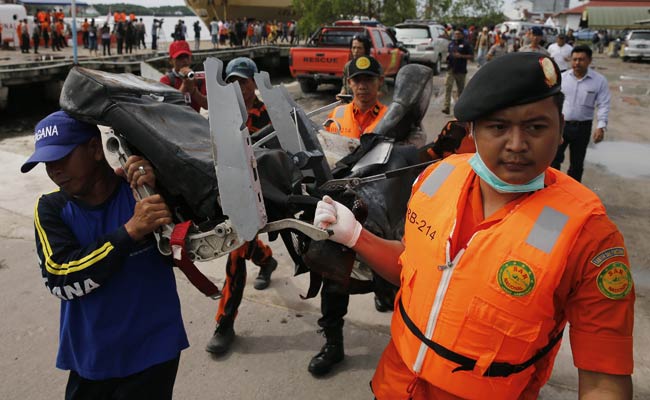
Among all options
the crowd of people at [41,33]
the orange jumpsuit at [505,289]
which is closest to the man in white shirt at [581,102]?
the orange jumpsuit at [505,289]

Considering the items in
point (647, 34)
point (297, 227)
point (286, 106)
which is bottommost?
point (297, 227)

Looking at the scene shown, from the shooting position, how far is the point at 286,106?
228cm

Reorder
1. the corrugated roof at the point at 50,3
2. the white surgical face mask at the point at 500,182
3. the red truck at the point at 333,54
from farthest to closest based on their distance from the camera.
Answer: the corrugated roof at the point at 50,3 < the red truck at the point at 333,54 < the white surgical face mask at the point at 500,182

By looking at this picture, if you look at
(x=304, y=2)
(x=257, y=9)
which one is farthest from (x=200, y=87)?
(x=257, y=9)

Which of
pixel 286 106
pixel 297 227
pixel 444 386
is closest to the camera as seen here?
pixel 444 386

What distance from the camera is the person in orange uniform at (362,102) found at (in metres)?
3.66

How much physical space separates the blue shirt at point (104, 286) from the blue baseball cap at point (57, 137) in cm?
23

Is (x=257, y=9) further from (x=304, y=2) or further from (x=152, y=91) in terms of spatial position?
(x=152, y=91)

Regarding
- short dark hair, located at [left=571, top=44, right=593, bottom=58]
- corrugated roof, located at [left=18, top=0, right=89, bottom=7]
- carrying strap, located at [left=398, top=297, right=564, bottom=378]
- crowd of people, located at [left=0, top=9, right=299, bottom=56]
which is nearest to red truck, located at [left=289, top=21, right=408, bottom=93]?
short dark hair, located at [left=571, top=44, right=593, bottom=58]

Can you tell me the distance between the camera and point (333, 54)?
1357 cm

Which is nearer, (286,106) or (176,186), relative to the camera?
(176,186)

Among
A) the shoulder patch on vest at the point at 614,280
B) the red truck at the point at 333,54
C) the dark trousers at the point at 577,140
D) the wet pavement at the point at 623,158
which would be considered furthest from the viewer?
the red truck at the point at 333,54

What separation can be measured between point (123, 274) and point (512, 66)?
1.53 meters

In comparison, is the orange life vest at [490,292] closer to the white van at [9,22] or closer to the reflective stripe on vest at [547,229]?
the reflective stripe on vest at [547,229]
